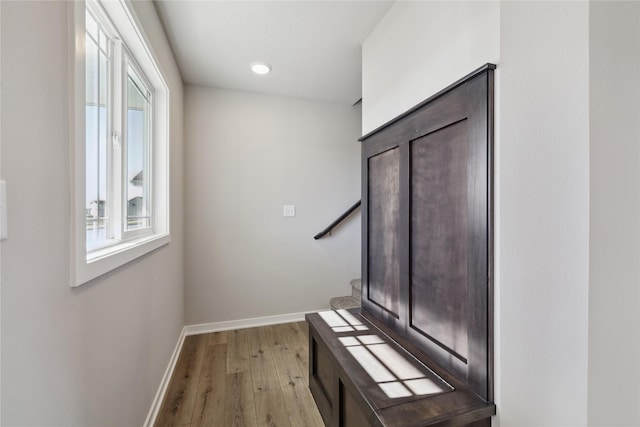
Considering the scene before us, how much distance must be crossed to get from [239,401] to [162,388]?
0.51 m

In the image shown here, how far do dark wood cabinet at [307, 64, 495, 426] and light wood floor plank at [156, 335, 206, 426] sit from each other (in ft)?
2.61

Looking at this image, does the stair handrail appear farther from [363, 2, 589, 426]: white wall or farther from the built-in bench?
[363, 2, 589, 426]: white wall

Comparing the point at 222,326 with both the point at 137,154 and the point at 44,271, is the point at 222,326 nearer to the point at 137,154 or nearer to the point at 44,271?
the point at 137,154

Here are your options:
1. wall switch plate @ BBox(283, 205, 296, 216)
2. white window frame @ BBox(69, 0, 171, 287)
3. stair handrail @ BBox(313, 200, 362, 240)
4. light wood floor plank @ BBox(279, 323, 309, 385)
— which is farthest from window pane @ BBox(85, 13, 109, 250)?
stair handrail @ BBox(313, 200, 362, 240)

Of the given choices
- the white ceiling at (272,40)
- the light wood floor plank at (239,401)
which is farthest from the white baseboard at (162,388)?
the white ceiling at (272,40)

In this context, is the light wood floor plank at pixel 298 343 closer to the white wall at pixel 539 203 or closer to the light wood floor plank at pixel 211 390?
the light wood floor plank at pixel 211 390

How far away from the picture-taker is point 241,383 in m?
1.87

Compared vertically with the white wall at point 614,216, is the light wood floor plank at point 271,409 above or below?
below

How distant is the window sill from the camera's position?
0.78 metres

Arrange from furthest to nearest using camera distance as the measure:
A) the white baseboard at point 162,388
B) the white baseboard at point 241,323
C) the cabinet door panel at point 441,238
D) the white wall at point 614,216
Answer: the white baseboard at point 241,323
the white baseboard at point 162,388
the cabinet door panel at point 441,238
the white wall at point 614,216

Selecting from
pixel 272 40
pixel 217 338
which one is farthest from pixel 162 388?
pixel 272 40

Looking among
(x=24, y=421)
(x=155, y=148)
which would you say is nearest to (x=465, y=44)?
(x=24, y=421)

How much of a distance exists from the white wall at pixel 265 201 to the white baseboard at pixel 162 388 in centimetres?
46

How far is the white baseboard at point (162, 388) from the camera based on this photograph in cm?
148
